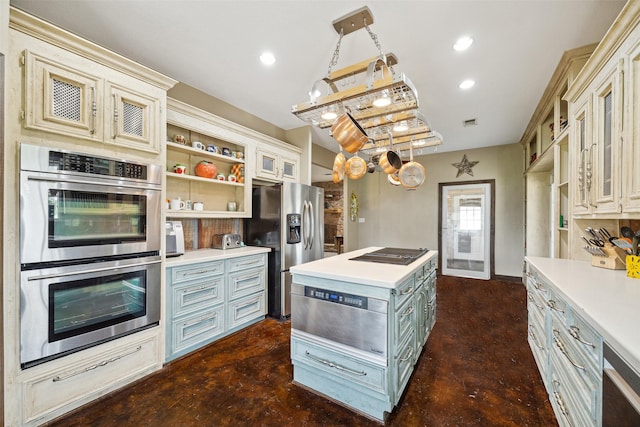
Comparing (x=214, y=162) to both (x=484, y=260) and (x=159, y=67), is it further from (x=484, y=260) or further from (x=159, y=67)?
(x=484, y=260)

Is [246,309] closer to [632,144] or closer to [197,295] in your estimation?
[197,295]

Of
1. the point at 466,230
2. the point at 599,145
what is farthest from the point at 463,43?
the point at 466,230

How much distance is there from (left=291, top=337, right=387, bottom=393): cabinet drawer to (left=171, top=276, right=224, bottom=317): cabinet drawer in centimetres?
108

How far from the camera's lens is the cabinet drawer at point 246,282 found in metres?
2.75

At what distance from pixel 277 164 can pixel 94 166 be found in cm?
214

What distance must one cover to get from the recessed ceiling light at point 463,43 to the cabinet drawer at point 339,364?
2417mm

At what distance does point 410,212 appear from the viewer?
5898 mm

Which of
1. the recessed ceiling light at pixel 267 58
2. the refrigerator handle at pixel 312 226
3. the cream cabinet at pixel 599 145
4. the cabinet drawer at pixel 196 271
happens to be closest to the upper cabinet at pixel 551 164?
the cream cabinet at pixel 599 145

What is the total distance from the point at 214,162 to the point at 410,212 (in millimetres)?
4328

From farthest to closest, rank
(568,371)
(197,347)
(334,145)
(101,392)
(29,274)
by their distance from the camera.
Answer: (334,145)
(197,347)
(101,392)
(29,274)
(568,371)

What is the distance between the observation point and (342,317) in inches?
65.4

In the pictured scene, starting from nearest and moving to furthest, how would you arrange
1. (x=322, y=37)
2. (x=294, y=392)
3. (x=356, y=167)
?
(x=294, y=392)
(x=322, y=37)
(x=356, y=167)

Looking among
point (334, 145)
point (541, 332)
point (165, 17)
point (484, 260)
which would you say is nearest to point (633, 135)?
point (541, 332)

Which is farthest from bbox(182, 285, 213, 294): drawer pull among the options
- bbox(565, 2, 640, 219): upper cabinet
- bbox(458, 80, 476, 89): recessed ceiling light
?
bbox(458, 80, 476, 89): recessed ceiling light
